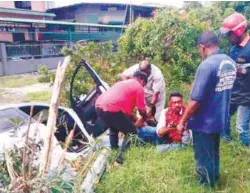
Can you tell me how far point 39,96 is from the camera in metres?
10.5

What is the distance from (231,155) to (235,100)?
0.75m

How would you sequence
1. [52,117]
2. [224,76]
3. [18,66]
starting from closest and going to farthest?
[52,117] → [224,76] → [18,66]

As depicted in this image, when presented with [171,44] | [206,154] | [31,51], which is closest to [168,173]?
[206,154]

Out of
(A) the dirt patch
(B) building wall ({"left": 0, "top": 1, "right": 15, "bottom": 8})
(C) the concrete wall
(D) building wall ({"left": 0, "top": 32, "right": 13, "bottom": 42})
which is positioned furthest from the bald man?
(B) building wall ({"left": 0, "top": 1, "right": 15, "bottom": 8})

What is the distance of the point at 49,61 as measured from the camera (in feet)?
63.4

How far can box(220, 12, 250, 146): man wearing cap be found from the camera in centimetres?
385

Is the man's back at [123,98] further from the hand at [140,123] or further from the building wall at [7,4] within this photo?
the building wall at [7,4]

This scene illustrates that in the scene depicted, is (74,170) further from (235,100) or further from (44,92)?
(44,92)

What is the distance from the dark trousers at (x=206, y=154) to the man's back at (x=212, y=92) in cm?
9

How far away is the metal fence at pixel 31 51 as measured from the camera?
17.1 metres

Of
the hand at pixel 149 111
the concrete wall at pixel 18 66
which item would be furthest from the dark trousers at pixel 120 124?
the concrete wall at pixel 18 66

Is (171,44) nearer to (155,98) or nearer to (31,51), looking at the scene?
(155,98)

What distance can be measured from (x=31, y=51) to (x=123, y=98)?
15.6m

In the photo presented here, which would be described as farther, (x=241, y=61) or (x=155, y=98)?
(x=155, y=98)
